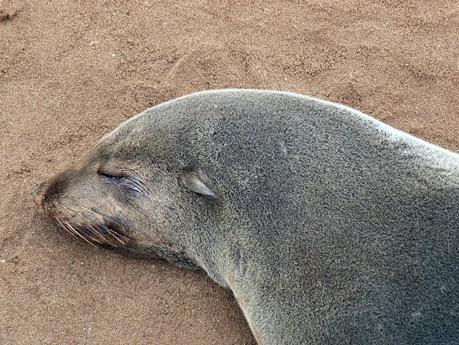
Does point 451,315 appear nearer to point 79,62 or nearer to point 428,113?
point 428,113

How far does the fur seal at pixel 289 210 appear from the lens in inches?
129

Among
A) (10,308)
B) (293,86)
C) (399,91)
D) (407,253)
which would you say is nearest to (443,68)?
(399,91)

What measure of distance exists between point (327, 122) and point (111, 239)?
1.57 metres

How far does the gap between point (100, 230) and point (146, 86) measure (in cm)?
136

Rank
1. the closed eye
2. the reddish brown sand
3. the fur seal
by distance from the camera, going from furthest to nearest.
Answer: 1. the reddish brown sand
2. the closed eye
3. the fur seal

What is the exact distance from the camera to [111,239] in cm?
404

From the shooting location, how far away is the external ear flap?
3.62 m

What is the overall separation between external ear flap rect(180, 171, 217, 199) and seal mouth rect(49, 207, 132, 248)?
565 millimetres

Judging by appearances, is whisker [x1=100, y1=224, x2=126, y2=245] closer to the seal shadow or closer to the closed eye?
the seal shadow

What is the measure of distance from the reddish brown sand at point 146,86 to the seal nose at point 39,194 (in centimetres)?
9

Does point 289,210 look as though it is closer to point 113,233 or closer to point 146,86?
point 113,233

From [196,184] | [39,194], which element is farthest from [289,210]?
[39,194]

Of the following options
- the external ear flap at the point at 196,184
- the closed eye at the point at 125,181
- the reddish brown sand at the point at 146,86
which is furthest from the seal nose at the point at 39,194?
the external ear flap at the point at 196,184

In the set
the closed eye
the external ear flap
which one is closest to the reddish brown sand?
the closed eye
